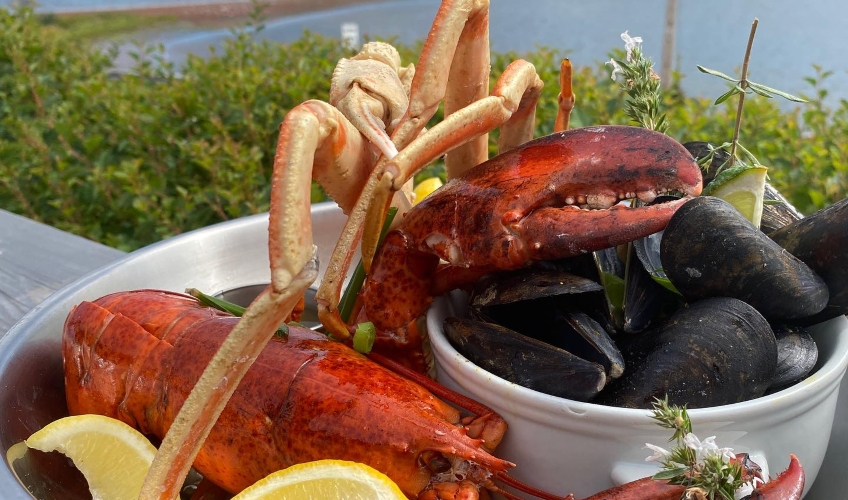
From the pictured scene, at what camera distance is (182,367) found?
934 millimetres

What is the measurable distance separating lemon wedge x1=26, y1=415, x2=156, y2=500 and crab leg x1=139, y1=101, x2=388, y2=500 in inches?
6.6

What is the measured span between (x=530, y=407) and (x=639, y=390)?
0.10m

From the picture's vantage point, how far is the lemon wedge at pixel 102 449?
32.0 inches

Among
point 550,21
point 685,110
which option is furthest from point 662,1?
point 685,110

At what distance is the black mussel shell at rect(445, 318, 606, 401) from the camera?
2.23 ft

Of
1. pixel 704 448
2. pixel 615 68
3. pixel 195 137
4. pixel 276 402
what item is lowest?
pixel 195 137

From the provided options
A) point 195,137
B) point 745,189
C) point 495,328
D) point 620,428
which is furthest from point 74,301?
point 195,137

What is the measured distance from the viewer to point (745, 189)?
79 cm

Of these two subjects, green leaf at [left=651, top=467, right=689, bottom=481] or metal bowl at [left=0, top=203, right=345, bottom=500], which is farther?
metal bowl at [left=0, top=203, right=345, bottom=500]

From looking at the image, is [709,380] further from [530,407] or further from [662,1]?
[662,1]

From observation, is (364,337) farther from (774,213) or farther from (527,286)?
(774,213)

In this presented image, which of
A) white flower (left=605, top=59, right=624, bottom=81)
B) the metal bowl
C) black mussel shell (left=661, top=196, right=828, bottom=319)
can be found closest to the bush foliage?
the metal bowl

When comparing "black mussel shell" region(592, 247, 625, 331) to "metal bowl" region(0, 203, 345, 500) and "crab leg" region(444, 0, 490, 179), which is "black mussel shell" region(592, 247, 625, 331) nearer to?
"crab leg" region(444, 0, 490, 179)

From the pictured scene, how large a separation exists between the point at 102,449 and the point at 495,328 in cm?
48
